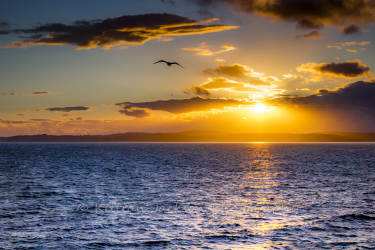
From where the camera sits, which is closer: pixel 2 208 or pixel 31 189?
pixel 2 208

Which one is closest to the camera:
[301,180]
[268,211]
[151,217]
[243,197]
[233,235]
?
[233,235]

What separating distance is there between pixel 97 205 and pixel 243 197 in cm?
1642

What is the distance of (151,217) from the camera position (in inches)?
1225

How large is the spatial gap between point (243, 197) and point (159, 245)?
19549 millimetres

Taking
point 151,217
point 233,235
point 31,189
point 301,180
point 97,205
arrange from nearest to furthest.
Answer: point 233,235
point 151,217
point 97,205
point 31,189
point 301,180

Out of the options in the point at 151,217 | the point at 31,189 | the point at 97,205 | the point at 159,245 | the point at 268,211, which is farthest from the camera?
the point at 31,189

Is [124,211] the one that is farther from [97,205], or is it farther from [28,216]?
[28,216]

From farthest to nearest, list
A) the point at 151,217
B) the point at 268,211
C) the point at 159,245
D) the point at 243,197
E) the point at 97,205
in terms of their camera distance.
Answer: the point at 243,197 < the point at 97,205 < the point at 268,211 < the point at 151,217 < the point at 159,245

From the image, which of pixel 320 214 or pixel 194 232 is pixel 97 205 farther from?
pixel 320 214

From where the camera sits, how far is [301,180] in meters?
59.1

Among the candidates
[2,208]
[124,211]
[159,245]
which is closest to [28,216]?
[2,208]

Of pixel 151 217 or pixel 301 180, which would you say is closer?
pixel 151 217

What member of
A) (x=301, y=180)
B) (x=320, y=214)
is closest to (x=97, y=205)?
(x=320, y=214)

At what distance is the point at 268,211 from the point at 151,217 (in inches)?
437
